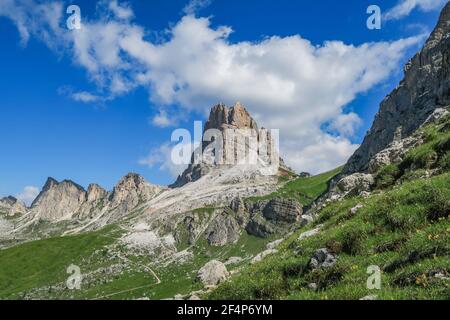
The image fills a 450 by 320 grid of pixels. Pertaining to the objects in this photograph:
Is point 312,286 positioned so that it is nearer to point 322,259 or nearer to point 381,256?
point 322,259

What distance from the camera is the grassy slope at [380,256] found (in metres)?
13.5

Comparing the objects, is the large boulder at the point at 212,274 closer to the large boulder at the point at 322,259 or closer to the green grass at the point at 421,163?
the large boulder at the point at 322,259

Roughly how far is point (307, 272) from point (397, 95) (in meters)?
155

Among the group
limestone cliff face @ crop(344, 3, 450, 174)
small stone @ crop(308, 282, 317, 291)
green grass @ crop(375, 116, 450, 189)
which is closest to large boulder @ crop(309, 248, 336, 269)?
small stone @ crop(308, 282, 317, 291)

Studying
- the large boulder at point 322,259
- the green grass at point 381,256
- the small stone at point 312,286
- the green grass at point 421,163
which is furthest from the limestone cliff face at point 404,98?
the small stone at point 312,286

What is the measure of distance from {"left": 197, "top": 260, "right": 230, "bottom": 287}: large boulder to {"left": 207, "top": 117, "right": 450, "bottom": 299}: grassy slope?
4752mm

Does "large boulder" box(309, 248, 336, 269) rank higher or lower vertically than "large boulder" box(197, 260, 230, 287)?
higher

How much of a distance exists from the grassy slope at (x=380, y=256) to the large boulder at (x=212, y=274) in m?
4.75

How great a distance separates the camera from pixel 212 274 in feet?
89.2

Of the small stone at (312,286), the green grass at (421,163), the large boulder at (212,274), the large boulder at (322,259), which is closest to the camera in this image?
the small stone at (312,286)

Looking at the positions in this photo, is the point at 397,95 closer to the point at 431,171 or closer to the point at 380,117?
the point at 380,117

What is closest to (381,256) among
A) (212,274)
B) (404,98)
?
(212,274)

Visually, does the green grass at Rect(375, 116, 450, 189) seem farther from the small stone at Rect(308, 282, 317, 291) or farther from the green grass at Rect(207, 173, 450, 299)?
the small stone at Rect(308, 282, 317, 291)

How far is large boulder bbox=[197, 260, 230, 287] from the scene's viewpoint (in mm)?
26312
